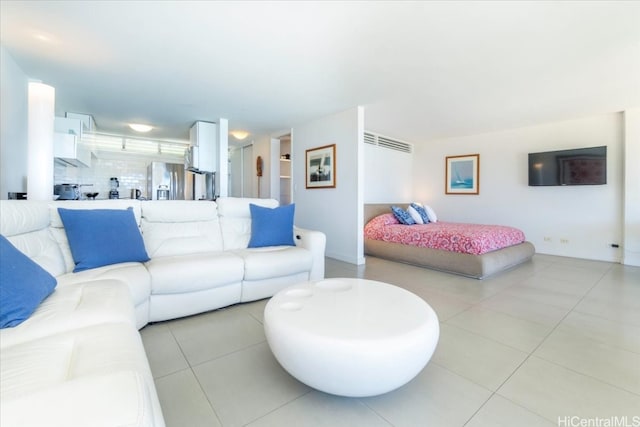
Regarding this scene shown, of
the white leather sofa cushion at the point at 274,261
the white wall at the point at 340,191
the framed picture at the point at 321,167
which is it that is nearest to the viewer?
the white leather sofa cushion at the point at 274,261

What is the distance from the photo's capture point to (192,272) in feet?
6.68

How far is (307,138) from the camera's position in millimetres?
4809

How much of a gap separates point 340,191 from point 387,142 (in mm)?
2141

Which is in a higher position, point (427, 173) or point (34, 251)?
point (427, 173)

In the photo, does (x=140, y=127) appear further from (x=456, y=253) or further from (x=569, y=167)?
(x=569, y=167)

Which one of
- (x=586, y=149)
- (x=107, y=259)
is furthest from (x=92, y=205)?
(x=586, y=149)

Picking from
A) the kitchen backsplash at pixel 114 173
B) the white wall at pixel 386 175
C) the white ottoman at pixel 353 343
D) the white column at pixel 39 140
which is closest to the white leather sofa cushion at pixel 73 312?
the white ottoman at pixel 353 343

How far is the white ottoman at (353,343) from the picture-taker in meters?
1.08

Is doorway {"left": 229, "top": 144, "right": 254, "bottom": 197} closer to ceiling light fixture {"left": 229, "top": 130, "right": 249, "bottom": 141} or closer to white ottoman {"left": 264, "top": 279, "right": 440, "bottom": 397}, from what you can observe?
ceiling light fixture {"left": 229, "top": 130, "right": 249, "bottom": 141}

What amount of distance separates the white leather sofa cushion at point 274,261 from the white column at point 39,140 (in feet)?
5.98

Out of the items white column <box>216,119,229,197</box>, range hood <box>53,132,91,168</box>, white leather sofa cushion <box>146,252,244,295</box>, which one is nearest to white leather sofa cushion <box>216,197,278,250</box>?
white leather sofa cushion <box>146,252,244,295</box>

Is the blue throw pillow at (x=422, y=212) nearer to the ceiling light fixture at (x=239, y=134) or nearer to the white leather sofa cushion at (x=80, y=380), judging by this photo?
the ceiling light fixture at (x=239, y=134)

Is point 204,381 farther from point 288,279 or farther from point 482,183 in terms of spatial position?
point 482,183

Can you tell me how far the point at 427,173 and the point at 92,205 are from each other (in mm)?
→ 5884
